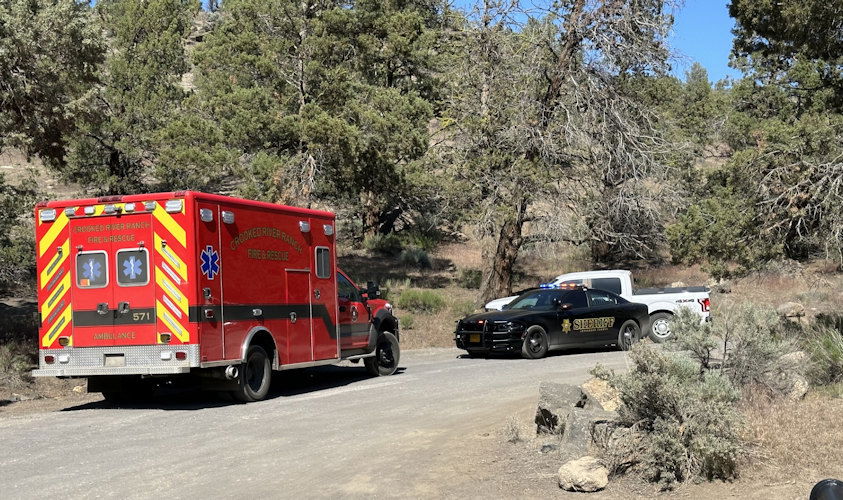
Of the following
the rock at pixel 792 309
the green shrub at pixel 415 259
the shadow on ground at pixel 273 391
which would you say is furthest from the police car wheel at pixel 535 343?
the green shrub at pixel 415 259

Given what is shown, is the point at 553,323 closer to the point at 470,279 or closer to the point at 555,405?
the point at 555,405

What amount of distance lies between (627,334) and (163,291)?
11698 millimetres

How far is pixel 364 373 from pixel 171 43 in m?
14.4

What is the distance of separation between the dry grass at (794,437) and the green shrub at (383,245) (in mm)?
32756

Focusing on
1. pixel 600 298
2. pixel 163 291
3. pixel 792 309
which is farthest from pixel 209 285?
pixel 792 309

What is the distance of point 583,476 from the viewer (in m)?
7.31

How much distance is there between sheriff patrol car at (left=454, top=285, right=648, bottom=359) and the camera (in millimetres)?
19359

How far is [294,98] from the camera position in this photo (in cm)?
2788

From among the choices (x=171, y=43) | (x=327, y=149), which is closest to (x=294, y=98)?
(x=327, y=149)

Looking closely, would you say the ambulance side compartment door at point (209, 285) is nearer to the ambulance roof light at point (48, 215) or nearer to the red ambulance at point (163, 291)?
the red ambulance at point (163, 291)

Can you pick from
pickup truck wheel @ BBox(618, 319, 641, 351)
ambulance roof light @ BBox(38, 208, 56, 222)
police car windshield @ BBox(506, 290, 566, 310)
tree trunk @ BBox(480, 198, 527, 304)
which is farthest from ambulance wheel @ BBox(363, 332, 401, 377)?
tree trunk @ BBox(480, 198, 527, 304)

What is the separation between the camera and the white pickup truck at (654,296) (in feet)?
72.2

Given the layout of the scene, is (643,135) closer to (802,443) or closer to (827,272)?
(827,272)

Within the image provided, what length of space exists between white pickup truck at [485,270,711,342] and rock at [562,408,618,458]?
13.0m
